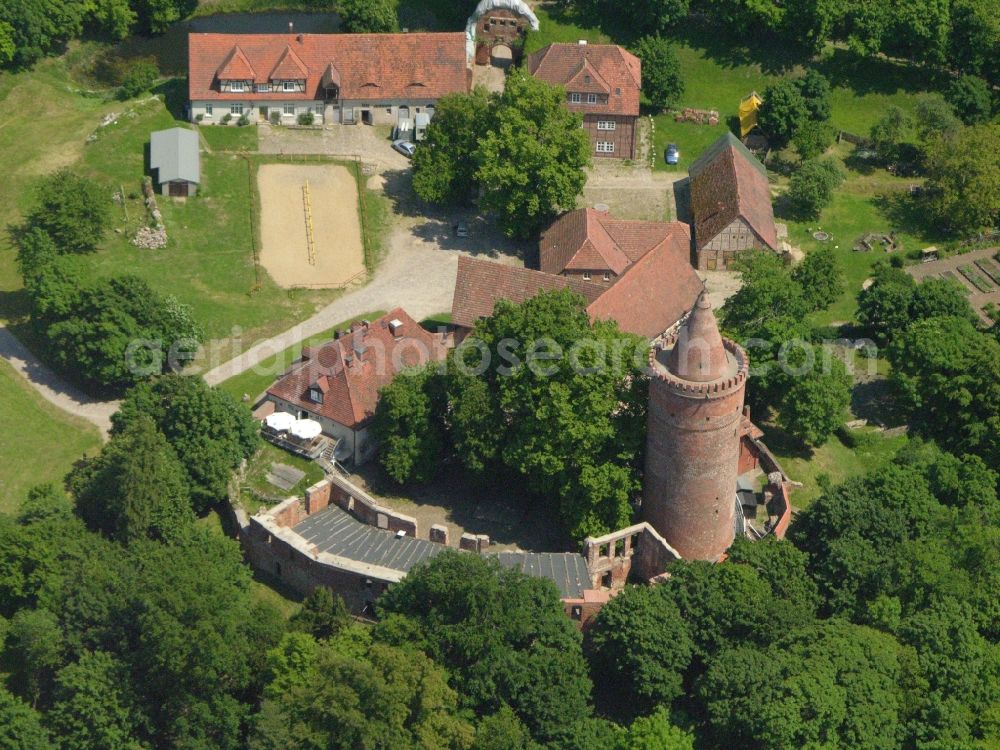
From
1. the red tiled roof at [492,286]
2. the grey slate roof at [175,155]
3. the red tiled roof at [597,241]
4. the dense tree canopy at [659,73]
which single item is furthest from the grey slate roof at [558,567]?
the dense tree canopy at [659,73]

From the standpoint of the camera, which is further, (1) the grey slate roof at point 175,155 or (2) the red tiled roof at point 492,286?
(1) the grey slate roof at point 175,155

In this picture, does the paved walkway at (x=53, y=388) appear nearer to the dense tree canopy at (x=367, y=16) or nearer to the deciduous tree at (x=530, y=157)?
the deciduous tree at (x=530, y=157)

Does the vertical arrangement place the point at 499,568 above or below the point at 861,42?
below

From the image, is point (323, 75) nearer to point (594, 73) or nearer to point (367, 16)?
point (367, 16)

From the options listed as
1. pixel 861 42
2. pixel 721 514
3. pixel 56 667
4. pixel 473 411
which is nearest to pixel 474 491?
pixel 473 411

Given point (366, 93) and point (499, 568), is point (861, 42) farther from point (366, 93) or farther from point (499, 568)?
point (499, 568)

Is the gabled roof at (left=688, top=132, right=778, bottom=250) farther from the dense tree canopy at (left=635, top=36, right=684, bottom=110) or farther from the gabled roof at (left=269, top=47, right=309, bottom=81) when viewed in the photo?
the gabled roof at (left=269, top=47, right=309, bottom=81)

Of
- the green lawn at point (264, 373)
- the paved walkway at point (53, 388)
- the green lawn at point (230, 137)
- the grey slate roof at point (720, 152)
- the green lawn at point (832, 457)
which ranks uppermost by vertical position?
the grey slate roof at point (720, 152)
